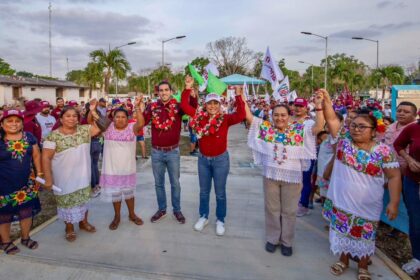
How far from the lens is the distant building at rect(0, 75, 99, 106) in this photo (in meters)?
25.4

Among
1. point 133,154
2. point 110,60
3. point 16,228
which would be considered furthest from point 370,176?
point 110,60

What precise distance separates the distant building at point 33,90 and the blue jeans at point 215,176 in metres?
20.4

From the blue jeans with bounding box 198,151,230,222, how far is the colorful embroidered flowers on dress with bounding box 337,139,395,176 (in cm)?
150

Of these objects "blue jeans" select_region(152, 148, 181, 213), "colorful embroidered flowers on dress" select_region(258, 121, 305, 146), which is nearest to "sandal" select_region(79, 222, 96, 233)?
A: "blue jeans" select_region(152, 148, 181, 213)

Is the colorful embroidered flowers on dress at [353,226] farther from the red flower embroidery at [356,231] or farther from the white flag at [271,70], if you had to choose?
the white flag at [271,70]

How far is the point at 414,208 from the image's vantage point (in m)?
3.24

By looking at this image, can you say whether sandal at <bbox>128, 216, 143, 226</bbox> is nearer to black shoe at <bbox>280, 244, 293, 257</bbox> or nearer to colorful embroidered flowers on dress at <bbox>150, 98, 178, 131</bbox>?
colorful embroidered flowers on dress at <bbox>150, 98, 178, 131</bbox>

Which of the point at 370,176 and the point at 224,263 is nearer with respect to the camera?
the point at 370,176

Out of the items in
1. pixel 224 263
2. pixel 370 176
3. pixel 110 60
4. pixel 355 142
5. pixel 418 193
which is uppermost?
pixel 110 60

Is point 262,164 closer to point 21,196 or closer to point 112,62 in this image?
point 21,196

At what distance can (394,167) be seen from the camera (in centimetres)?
285

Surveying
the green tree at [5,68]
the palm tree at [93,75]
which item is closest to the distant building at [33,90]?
the palm tree at [93,75]

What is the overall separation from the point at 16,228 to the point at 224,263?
9.78ft

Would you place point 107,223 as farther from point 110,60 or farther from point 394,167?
point 110,60
